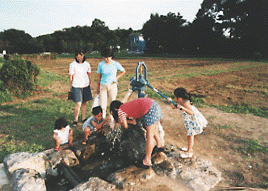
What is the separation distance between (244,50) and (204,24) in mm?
7456

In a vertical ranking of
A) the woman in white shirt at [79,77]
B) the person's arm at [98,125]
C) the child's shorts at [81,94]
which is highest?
the woman in white shirt at [79,77]

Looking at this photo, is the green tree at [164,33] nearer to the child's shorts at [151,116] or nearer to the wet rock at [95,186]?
the child's shorts at [151,116]

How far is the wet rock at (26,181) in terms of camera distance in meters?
2.25

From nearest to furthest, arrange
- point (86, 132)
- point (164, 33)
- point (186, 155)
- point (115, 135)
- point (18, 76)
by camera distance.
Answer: point (186, 155)
point (115, 135)
point (86, 132)
point (18, 76)
point (164, 33)

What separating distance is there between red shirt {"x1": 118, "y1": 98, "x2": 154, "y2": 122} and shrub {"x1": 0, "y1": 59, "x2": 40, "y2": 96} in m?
6.50

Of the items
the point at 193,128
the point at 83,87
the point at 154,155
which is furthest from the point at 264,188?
the point at 83,87

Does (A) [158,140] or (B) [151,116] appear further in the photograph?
(A) [158,140]

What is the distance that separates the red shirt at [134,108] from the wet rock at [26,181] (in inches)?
54.8

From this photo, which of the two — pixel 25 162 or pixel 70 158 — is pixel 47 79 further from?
pixel 25 162

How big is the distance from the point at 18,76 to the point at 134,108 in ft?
22.2

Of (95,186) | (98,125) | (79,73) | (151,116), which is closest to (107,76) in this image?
(79,73)

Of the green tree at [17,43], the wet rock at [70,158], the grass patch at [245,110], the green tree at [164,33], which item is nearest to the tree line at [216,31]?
the green tree at [164,33]

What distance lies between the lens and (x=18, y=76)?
7422 mm

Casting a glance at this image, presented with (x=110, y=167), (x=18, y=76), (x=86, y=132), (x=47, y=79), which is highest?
(x=18, y=76)
